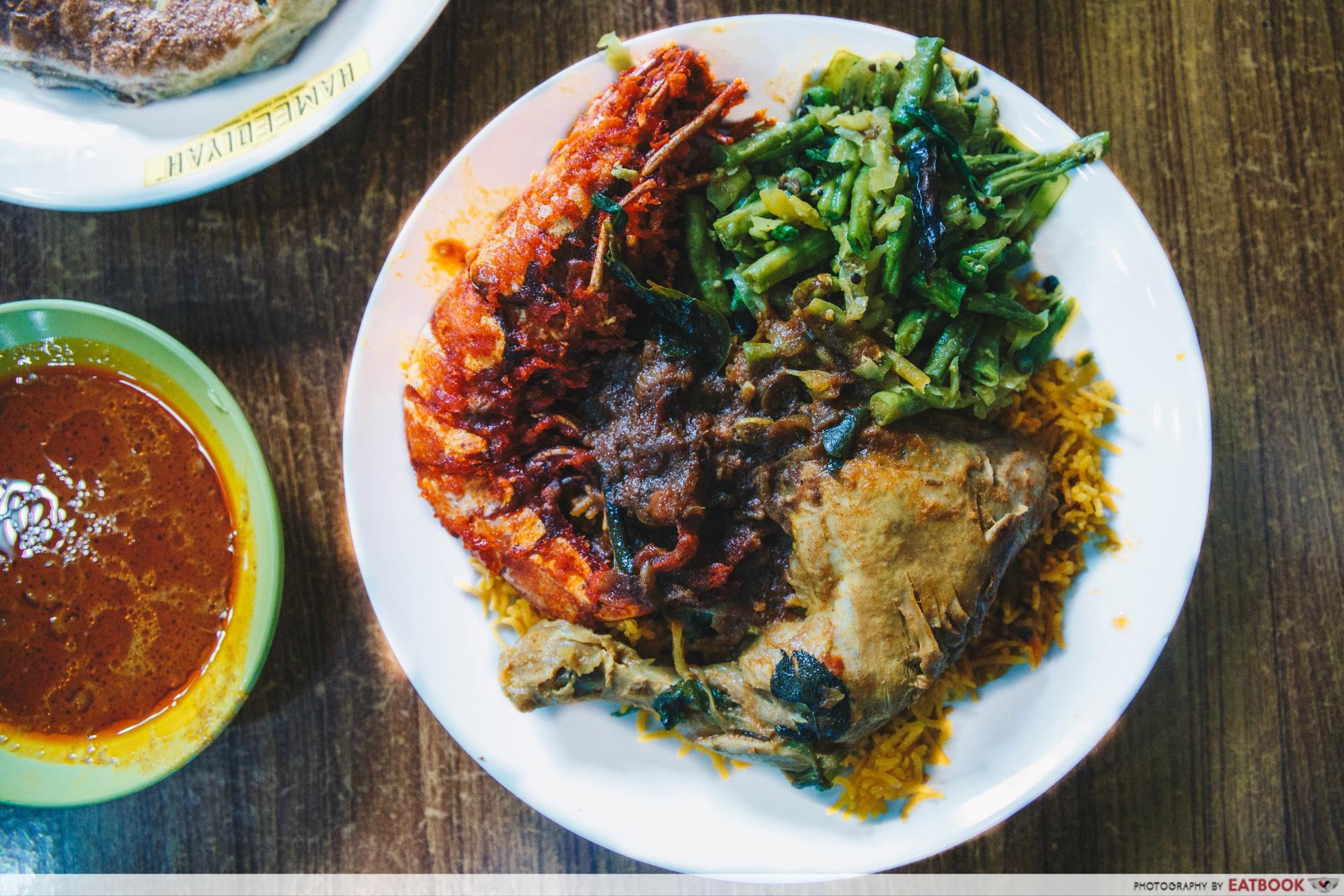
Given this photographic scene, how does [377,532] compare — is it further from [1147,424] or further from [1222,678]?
[1222,678]

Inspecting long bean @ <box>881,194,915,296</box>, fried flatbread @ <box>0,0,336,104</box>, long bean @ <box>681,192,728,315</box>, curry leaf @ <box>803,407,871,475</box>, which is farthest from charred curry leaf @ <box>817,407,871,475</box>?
fried flatbread @ <box>0,0,336,104</box>

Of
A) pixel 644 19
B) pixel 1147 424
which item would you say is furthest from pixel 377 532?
pixel 1147 424

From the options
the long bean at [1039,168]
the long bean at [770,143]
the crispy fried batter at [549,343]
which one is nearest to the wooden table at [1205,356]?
the long bean at [1039,168]

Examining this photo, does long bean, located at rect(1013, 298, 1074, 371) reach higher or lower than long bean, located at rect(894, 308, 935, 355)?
lower

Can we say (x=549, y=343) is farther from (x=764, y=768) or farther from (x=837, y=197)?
(x=764, y=768)

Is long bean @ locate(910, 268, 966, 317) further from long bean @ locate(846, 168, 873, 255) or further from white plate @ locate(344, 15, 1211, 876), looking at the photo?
white plate @ locate(344, 15, 1211, 876)
